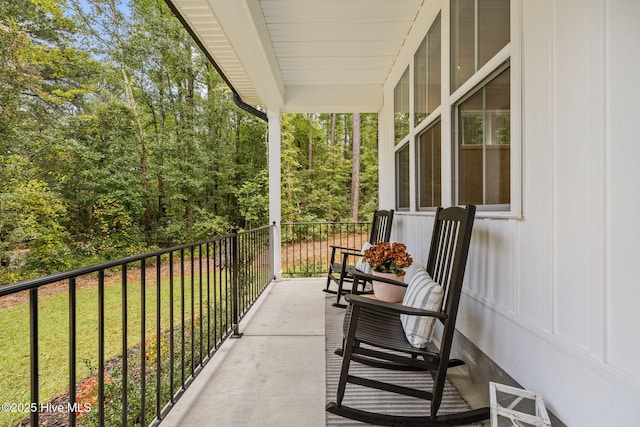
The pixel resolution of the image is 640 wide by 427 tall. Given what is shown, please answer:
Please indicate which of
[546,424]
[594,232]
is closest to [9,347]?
[546,424]

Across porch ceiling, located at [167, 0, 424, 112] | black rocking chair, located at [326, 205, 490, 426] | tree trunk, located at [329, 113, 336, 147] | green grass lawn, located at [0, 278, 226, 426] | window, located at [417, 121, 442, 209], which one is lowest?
green grass lawn, located at [0, 278, 226, 426]

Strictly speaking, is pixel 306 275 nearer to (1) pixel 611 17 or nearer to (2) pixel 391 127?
(2) pixel 391 127

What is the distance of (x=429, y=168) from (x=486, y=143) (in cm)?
100

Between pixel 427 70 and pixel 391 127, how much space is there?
1.44 metres

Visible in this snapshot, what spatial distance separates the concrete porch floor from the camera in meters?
1.58

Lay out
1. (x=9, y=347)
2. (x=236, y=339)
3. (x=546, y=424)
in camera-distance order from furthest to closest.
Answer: (x=9, y=347) → (x=236, y=339) → (x=546, y=424)

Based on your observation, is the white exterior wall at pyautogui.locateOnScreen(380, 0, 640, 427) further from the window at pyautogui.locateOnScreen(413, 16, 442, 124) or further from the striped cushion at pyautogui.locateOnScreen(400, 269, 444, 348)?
the window at pyautogui.locateOnScreen(413, 16, 442, 124)

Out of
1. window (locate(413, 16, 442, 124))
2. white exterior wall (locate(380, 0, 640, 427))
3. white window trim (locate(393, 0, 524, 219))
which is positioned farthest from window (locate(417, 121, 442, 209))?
white exterior wall (locate(380, 0, 640, 427))

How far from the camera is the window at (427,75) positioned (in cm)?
245

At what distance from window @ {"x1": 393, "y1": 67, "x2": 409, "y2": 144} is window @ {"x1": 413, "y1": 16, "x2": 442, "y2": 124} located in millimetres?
339

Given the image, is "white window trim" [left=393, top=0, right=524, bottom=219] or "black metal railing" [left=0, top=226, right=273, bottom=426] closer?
"black metal railing" [left=0, top=226, right=273, bottom=426]

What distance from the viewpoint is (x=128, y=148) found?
8695 millimetres

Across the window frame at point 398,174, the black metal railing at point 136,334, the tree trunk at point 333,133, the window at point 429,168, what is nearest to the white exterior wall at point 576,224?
the window at point 429,168

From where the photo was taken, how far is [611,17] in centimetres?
90
